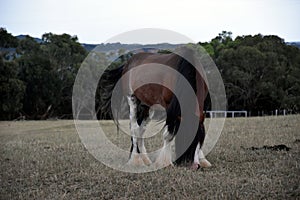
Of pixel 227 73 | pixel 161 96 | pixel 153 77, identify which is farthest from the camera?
pixel 227 73

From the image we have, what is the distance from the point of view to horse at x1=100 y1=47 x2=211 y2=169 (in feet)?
21.2

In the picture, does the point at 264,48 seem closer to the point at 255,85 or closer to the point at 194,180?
the point at 255,85

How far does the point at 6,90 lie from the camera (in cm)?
3167

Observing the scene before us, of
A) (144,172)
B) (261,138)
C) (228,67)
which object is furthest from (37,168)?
(228,67)

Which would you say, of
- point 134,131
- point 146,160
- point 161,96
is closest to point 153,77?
point 161,96

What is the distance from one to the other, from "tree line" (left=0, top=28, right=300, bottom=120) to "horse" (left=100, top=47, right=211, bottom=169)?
2666cm

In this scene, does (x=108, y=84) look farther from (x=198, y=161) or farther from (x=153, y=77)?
(x=198, y=161)

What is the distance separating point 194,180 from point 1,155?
197 inches

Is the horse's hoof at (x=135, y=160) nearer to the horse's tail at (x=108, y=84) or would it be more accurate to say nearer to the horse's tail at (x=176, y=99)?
the horse's tail at (x=176, y=99)

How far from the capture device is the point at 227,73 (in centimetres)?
3869

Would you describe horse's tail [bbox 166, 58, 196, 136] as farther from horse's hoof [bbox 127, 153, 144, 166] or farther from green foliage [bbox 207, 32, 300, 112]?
green foliage [bbox 207, 32, 300, 112]

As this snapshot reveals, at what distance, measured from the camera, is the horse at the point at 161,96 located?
647 cm

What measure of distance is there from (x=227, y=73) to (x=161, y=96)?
3254cm

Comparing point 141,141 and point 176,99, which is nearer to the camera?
point 176,99
